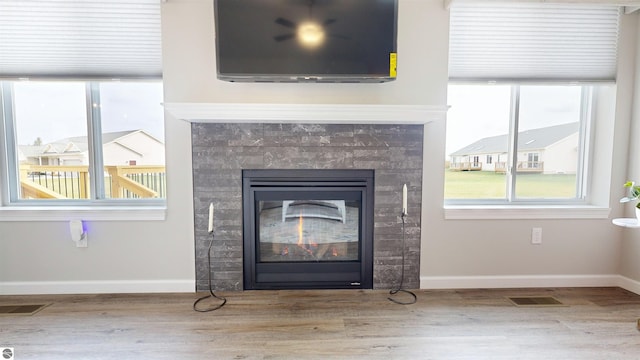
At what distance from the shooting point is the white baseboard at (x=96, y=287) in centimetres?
249

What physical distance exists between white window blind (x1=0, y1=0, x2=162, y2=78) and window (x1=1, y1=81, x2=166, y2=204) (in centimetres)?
16

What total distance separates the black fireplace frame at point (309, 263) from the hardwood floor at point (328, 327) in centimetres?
10

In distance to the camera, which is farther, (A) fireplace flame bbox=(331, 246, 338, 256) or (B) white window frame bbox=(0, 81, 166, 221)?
(A) fireplace flame bbox=(331, 246, 338, 256)

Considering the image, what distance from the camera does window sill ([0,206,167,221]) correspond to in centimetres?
246

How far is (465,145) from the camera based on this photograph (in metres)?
2.72

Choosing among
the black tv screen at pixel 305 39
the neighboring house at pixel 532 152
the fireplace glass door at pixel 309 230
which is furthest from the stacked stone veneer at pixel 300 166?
the neighboring house at pixel 532 152

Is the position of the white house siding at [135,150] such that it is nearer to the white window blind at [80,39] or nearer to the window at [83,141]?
the window at [83,141]

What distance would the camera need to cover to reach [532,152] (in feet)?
9.09

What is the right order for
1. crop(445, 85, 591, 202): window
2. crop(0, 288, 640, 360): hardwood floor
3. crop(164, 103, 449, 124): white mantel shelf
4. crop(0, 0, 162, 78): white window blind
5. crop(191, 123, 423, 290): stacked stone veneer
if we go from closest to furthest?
crop(0, 288, 640, 360): hardwood floor < crop(164, 103, 449, 124): white mantel shelf < crop(0, 0, 162, 78): white window blind < crop(191, 123, 423, 290): stacked stone veneer < crop(445, 85, 591, 202): window

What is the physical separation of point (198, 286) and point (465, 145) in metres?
2.45

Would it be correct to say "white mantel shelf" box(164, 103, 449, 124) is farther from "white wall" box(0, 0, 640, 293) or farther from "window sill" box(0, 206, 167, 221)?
"window sill" box(0, 206, 167, 221)

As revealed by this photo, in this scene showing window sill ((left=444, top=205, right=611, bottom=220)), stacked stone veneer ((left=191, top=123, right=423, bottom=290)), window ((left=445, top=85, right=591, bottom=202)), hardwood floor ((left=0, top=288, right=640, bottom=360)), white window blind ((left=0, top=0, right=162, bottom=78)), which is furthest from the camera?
window ((left=445, top=85, right=591, bottom=202))

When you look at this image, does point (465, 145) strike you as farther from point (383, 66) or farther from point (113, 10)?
point (113, 10)

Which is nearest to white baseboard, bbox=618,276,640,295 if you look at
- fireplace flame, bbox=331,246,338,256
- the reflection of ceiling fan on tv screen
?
fireplace flame, bbox=331,246,338,256
